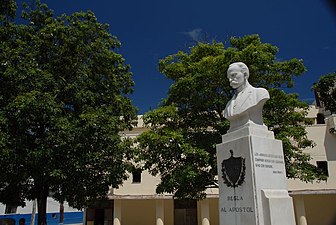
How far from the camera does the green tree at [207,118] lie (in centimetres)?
1178

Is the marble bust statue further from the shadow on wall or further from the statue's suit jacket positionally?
the shadow on wall

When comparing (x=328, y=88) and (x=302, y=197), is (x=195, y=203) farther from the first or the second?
(x=328, y=88)

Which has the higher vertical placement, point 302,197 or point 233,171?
point 233,171

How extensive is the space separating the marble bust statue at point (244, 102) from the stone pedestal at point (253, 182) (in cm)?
23

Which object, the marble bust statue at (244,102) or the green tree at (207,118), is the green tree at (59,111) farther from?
the marble bust statue at (244,102)

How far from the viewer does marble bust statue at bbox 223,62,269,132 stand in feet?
22.6

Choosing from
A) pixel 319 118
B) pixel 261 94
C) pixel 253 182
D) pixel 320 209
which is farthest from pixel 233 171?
pixel 319 118

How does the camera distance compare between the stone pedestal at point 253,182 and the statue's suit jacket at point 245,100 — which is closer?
the stone pedestal at point 253,182

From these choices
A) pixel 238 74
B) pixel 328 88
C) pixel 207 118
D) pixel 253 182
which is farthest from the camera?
pixel 328 88

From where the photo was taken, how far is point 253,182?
20.4ft

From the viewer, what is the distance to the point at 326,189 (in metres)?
19.8

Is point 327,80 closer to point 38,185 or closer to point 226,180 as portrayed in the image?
point 226,180

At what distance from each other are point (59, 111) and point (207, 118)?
530cm

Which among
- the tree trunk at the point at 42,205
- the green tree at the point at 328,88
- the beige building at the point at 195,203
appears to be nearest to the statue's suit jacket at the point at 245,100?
the tree trunk at the point at 42,205
